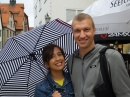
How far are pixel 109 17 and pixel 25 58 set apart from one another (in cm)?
191

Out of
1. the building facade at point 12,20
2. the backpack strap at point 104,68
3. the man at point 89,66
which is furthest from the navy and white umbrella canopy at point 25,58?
the building facade at point 12,20

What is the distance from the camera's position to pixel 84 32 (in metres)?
2.07

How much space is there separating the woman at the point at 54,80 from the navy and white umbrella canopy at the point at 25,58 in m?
0.51

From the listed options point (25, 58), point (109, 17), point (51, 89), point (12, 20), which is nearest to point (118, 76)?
point (51, 89)

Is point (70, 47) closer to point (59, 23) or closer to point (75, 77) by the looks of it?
point (59, 23)

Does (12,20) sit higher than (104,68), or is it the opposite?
(12,20)

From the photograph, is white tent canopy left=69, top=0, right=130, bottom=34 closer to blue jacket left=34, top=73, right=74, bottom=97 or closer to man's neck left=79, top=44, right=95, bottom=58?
man's neck left=79, top=44, right=95, bottom=58

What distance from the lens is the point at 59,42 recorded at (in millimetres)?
3234

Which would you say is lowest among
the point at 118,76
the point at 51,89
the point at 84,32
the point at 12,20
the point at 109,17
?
the point at 51,89

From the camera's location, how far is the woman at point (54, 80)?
2311 millimetres

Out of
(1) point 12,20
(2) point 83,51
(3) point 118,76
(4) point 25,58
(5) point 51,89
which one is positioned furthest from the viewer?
(1) point 12,20

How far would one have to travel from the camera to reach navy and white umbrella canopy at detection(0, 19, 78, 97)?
2873mm

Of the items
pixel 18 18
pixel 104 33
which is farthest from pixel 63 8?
pixel 18 18

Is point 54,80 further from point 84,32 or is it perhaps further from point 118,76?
point 118,76
